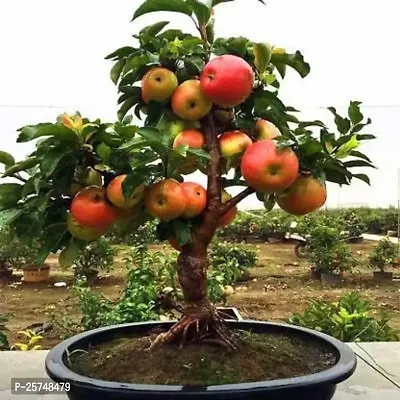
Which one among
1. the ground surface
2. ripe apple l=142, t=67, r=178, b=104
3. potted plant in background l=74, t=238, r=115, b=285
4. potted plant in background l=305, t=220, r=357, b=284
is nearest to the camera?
ripe apple l=142, t=67, r=178, b=104

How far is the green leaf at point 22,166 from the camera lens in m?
0.70

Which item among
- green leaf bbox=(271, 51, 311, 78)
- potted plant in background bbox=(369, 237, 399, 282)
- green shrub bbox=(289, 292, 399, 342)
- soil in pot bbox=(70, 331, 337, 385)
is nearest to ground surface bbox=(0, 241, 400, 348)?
potted plant in background bbox=(369, 237, 399, 282)

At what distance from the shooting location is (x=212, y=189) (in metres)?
0.75

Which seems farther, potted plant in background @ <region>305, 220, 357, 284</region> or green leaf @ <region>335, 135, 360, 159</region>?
potted plant in background @ <region>305, 220, 357, 284</region>

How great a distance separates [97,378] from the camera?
28.4 inches

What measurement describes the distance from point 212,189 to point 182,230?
0.20ft

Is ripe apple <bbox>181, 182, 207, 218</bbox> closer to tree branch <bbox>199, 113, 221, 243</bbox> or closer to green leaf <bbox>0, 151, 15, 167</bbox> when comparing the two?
tree branch <bbox>199, 113, 221, 243</bbox>

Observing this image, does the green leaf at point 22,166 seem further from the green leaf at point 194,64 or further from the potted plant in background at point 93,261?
the potted plant in background at point 93,261

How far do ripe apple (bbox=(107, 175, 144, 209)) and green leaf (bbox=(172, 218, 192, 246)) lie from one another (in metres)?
0.06

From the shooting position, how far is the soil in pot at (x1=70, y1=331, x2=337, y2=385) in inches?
27.6

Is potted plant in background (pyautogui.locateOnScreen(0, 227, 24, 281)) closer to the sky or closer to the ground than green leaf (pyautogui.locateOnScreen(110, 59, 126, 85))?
closer to the ground

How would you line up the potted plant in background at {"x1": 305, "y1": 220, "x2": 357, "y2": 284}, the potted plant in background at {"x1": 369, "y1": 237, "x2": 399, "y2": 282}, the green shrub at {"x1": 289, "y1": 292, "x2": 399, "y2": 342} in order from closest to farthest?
the green shrub at {"x1": 289, "y1": 292, "x2": 399, "y2": 342}, the potted plant in background at {"x1": 305, "y1": 220, "x2": 357, "y2": 284}, the potted plant in background at {"x1": 369, "y1": 237, "x2": 399, "y2": 282}

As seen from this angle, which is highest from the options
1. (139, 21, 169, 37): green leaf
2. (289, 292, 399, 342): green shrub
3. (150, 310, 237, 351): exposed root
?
(139, 21, 169, 37): green leaf

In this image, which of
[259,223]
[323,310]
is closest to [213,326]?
[323,310]
